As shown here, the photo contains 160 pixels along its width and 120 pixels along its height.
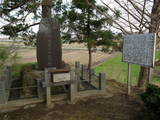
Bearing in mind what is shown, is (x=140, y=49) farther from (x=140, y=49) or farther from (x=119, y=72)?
(x=119, y=72)

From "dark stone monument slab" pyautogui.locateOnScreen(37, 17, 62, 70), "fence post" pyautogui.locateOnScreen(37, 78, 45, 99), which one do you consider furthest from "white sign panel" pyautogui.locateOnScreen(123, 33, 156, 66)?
"fence post" pyautogui.locateOnScreen(37, 78, 45, 99)

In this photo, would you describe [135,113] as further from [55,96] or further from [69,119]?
[55,96]

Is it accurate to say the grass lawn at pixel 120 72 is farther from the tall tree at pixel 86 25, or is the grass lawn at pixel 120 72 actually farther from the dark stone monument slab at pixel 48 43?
the dark stone monument slab at pixel 48 43

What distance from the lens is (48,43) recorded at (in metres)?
3.74

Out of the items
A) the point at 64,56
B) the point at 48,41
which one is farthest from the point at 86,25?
the point at 64,56

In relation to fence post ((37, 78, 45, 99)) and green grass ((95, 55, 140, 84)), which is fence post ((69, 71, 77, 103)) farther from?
green grass ((95, 55, 140, 84))

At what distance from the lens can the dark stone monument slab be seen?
3744mm

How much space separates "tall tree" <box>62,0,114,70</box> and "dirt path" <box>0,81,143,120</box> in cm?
217

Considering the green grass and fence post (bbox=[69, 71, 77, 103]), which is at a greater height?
fence post (bbox=[69, 71, 77, 103])

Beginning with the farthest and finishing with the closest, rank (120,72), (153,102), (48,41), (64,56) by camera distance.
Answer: (64,56)
(120,72)
(48,41)
(153,102)

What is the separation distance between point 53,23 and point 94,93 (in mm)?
2111

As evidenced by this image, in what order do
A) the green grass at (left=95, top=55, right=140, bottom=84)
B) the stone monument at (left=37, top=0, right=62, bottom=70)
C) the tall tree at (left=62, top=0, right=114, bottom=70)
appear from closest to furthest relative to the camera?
the stone monument at (left=37, top=0, right=62, bottom=70) < the tall tree at (left=62, top=0, right=114, bottom=70) < the green grass at (left=95, top=55, right=140, bottom=84)

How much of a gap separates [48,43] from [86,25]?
185 centimetres

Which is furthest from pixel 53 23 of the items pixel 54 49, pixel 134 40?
pixel 134 40
